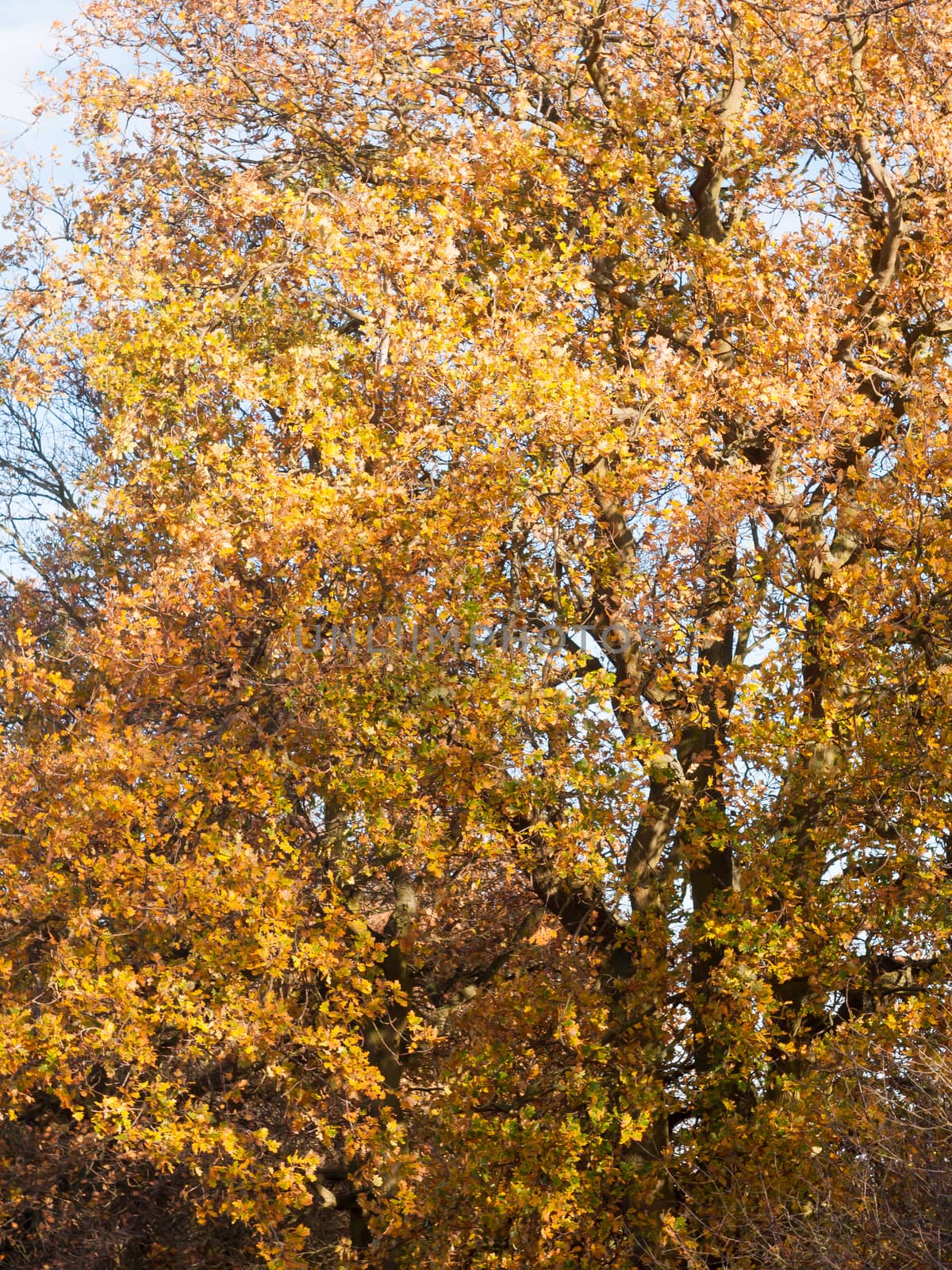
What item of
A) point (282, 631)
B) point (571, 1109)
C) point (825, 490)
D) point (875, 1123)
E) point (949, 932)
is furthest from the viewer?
point (825, 490)

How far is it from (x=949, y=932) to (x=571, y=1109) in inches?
136

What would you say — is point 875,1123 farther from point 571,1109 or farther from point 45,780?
point 45,780

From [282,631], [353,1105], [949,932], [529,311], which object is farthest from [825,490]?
[353,1105]

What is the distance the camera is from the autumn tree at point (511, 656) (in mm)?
10570

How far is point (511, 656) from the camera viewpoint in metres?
11.2

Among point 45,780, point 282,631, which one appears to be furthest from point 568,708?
point 45,780

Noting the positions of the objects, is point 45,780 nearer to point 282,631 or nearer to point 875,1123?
point 282,631

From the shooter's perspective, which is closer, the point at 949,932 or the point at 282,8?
the point at 949,932

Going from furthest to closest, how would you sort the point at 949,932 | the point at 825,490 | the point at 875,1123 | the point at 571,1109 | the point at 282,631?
the point at 825,490, the point at 571,1109, the point at 282,631, the point at 949,932, the point at 875,1123

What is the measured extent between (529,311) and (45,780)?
17.5 feet

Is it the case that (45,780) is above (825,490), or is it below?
below

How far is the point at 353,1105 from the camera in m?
12.2

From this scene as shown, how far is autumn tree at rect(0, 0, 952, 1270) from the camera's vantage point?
10.6 metres

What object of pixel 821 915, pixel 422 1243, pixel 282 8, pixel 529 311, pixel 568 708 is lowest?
pixel 422 1243
